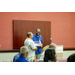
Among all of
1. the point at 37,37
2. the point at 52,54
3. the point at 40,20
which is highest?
the point at 40,20

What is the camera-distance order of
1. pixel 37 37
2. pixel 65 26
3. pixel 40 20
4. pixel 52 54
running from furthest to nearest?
pixel 65 26
pixel 40 20
pixel 37 37
pixel 52 54

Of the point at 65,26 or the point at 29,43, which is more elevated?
the point at 65,26

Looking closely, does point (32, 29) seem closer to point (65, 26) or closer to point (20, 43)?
point (20, 43)

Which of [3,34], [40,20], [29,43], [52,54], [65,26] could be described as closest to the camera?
[52,54]

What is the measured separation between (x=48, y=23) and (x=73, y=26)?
1.46 m

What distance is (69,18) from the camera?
22.4 ft

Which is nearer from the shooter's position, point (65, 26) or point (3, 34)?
point (3, 34)

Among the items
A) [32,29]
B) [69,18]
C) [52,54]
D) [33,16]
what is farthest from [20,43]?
[52,54]

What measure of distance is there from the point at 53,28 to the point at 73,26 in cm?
116

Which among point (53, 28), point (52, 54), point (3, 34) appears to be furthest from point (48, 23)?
point (52, 54)

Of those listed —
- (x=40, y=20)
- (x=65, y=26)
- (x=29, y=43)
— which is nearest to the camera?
(x=29, y=43)

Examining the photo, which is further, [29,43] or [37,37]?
[37,37]

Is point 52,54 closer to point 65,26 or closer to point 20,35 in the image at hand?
point 20,35

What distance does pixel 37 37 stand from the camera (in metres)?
4.95
